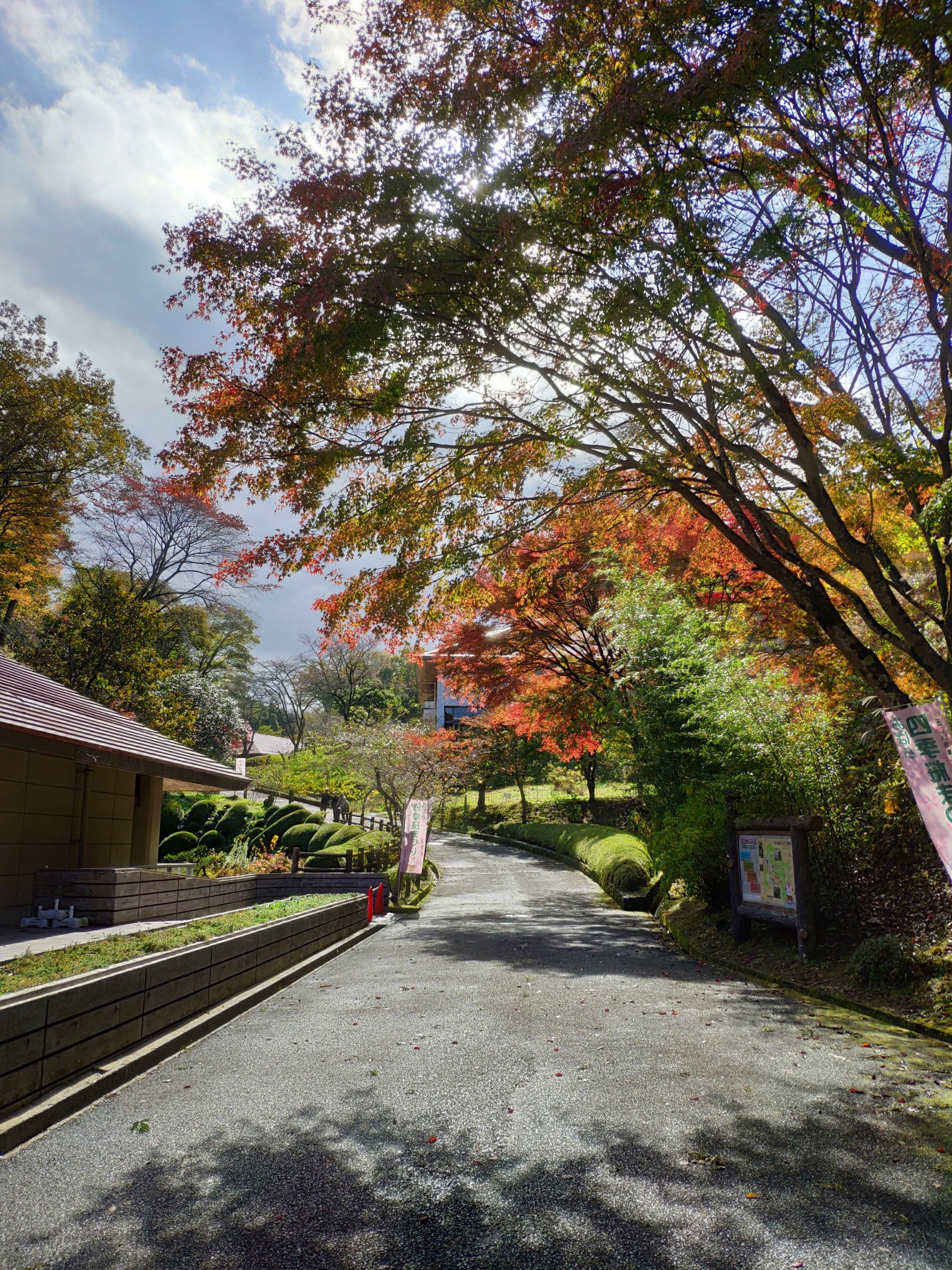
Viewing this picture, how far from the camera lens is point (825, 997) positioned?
6477 millimetres

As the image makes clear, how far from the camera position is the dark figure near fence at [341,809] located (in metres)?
26.9

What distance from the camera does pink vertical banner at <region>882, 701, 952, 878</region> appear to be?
536 cm

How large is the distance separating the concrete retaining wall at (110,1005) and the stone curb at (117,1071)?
0.06 m

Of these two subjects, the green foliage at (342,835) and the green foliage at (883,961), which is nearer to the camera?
the green foliage at (883,961)

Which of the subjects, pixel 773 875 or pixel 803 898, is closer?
pixel 803 898

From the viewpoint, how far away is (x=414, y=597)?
332 inches

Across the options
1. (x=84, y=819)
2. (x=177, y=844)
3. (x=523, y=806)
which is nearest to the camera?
(x=84, y=819)

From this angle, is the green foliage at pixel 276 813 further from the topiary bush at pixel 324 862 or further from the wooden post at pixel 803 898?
Result: the wooden post at pixel 803 898

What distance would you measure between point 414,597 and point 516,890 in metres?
10.5

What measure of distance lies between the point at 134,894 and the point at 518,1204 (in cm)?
686

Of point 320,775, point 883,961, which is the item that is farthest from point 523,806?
point 883,961

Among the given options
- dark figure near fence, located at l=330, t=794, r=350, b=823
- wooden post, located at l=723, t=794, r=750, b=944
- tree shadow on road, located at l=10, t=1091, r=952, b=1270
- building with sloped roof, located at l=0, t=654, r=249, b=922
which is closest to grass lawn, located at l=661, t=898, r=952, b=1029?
wooden post, located at l=723, t=794, r=750, b=944

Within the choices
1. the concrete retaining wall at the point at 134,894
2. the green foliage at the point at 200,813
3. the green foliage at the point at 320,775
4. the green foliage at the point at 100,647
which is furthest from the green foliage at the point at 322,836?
the concrete retaining wall at the point at 134,894

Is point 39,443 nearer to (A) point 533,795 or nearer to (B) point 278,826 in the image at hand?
(B) point 278,826
